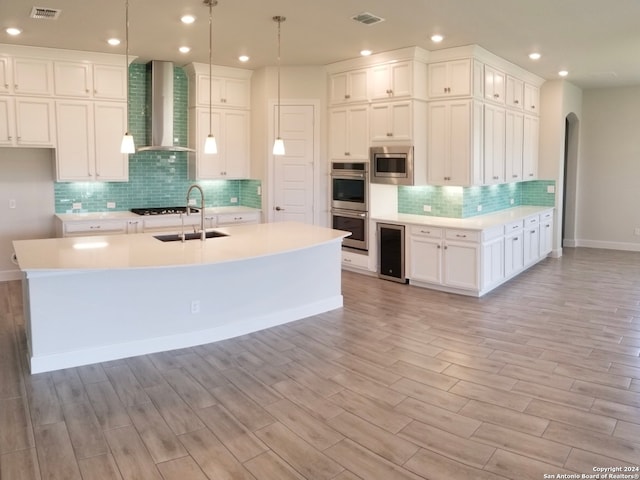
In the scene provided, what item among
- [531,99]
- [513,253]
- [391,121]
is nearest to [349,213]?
[391,121]

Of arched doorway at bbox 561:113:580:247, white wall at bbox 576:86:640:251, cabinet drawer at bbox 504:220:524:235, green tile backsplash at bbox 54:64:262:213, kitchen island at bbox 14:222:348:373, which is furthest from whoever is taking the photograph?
arched doorway at bbox 561:113:580:247

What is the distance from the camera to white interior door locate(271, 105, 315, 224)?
7387 millimetres

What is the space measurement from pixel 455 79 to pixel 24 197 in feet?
19.3

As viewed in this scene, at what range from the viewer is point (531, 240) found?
7.67m

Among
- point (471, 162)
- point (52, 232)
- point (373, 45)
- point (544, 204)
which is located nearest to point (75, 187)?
point (52, 232)

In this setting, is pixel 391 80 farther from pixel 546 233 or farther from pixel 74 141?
pixel 74 141

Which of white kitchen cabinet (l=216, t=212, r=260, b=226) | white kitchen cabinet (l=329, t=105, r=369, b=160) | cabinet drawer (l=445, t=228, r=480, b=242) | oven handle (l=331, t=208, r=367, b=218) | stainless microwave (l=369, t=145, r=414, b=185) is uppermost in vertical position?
white kitchen cabinet (l=329, t=105, r=369, b=160)

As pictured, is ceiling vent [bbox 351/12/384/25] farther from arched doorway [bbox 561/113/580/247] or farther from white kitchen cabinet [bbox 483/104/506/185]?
arched doorway [bbox 561/113/580/247]

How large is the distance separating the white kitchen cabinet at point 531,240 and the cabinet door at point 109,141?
5.85m

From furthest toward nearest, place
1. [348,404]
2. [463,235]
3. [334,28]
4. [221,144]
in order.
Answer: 1. [221,144]
2. [463,235]
3. [334,28]
4. [348,404]

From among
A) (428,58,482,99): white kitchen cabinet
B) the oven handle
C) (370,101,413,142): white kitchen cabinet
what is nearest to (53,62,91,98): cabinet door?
the oven handle

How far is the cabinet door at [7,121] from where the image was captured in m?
6.14

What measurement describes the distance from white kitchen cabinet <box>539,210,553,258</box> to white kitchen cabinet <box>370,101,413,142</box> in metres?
3.09

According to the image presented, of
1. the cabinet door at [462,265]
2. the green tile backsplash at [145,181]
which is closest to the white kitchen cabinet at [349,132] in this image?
the green tile backsplash at [145,181]
